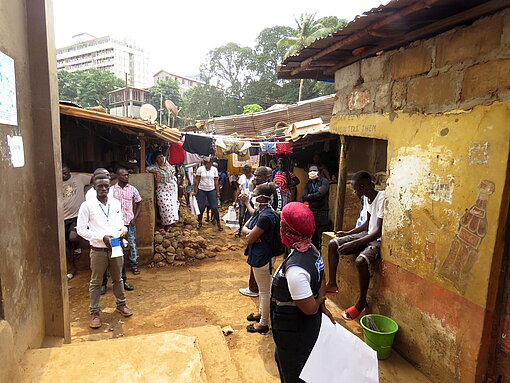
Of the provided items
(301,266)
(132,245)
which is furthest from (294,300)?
(132,245)

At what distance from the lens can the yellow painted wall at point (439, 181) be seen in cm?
217

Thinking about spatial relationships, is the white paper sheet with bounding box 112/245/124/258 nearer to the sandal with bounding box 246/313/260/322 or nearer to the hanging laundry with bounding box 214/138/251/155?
the sandal with bounding box 246/313/260/322

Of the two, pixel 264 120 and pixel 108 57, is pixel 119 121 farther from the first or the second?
pixel 108 57

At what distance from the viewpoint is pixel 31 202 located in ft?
8.13

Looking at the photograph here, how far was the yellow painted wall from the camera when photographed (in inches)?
85.6

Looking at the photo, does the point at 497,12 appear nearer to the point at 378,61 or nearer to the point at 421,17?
the point at 421,17

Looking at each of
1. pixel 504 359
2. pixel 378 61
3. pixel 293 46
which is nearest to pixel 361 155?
pixel 378 61

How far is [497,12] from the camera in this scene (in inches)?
86.4

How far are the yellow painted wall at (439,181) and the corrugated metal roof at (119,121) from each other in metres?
4.41

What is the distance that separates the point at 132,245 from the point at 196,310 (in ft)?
6.38

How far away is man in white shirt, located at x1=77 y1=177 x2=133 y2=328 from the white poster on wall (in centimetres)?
186

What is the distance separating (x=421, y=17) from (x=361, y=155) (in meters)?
2.41

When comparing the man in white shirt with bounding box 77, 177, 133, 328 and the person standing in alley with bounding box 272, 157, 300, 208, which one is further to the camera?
the person standing in alley with bounding box 272, 157, 300, 208

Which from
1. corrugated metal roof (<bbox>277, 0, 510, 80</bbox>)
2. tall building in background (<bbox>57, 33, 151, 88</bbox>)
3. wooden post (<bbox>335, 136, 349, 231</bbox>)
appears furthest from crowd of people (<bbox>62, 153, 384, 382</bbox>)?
tall building in background (<bbox>57, 33, 151, 88</bbox>)
